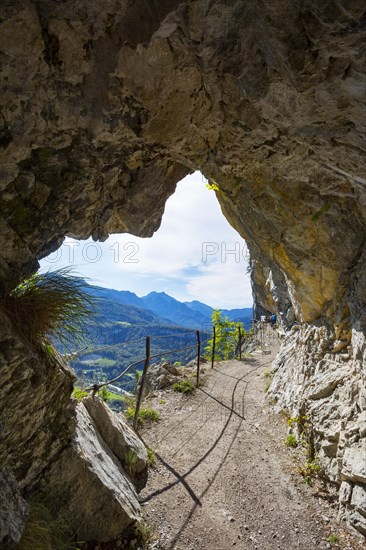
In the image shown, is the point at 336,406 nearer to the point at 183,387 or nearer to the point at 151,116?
the point at 183,387

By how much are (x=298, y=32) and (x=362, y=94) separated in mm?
958

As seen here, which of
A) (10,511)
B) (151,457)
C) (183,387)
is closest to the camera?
(10,511)

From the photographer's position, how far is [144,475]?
5789mm

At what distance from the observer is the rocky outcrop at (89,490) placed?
3.87 m

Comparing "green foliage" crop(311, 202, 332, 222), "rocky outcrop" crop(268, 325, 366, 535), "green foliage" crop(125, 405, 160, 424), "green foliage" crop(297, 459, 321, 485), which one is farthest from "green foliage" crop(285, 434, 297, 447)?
"green foliage" crop(311, 202, 332, 222)

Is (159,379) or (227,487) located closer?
(227,487)

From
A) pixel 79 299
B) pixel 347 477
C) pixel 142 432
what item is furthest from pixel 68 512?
pixel 347 477

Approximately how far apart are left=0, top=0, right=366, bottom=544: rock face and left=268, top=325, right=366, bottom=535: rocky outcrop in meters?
0.11

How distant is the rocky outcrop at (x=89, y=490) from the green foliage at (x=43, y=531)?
5.2 inches

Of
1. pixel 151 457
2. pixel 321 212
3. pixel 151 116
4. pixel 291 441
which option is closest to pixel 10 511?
pixel 151 457

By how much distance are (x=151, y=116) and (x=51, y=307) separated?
10.4ft

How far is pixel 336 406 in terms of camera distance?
5898mm

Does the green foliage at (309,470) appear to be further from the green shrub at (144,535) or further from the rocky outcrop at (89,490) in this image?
the rocky outcrop at (89,490)

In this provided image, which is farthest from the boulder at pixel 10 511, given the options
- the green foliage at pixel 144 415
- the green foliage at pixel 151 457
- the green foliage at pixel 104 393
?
the green foliage at pixel 144 415
